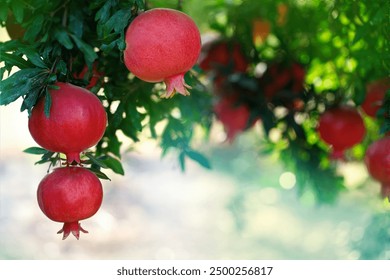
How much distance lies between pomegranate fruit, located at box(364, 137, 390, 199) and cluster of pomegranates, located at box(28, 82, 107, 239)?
0.33 meters

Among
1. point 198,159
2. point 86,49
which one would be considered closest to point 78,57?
point 86,49

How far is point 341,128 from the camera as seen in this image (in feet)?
3.40

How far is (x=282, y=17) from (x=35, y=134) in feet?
2.41

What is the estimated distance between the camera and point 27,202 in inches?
85.1

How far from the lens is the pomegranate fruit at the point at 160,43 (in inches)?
22.7

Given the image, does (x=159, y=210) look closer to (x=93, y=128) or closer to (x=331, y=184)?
(x=331, y=184)

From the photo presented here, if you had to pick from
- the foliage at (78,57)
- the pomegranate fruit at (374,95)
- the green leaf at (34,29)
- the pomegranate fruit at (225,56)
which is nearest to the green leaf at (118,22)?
the foliage at (78,57)

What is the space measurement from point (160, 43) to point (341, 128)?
0.54 meters

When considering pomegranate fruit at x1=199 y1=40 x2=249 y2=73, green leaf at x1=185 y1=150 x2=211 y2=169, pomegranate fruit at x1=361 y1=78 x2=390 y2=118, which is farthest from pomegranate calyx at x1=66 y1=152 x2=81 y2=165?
pomegranate fruit at x1=199 y1=40 x2=249 y2=73

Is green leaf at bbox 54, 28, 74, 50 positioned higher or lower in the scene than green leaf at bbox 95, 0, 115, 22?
lower

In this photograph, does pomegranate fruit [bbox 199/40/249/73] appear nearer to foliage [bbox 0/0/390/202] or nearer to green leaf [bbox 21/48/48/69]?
foliage [bbox 0/0/390/202]

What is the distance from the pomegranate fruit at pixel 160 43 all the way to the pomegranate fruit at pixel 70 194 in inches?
4.6

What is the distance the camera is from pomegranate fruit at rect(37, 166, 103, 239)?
61 cm

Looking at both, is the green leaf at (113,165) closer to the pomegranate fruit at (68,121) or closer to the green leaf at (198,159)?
the pomegranate fruit at (68,121)
